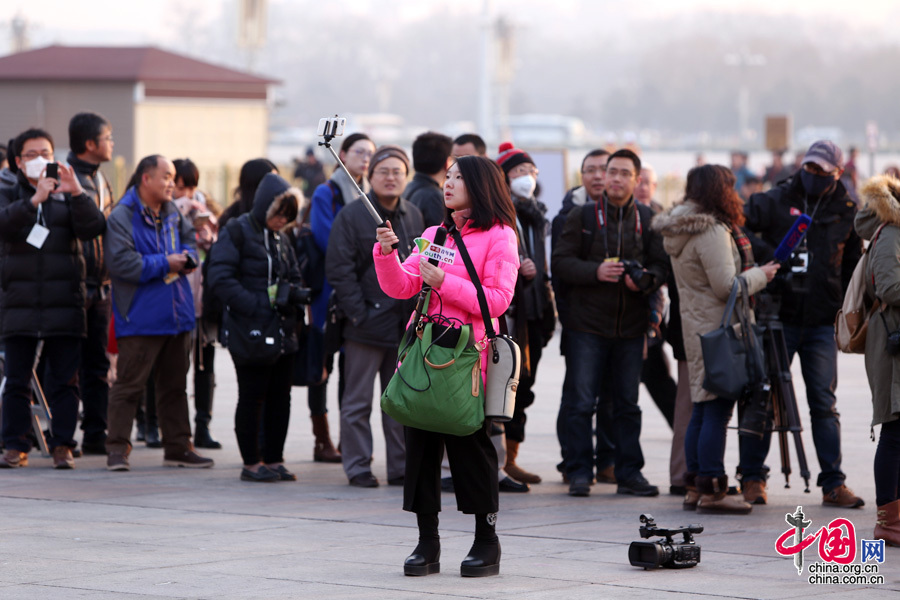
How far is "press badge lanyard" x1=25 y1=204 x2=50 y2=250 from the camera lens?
28.5 feet

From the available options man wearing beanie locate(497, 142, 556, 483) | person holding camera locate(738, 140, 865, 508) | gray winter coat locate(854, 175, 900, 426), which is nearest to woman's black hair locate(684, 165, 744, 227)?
person holding camera locate(738, 140, 865, 508)

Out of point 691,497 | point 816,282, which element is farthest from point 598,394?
point 816,282

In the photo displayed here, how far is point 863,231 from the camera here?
7.05m

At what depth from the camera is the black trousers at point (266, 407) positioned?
8.66 meters

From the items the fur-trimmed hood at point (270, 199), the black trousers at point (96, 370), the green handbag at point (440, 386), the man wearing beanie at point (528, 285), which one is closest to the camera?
the green handbag at point (440, 386)

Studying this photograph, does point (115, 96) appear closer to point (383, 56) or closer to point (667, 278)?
point (667, 278)

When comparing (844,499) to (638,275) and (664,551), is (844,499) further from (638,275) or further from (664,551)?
(664,551)

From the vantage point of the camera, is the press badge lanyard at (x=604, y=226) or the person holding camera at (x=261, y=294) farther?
the person holding camera at (x=261, y=294)

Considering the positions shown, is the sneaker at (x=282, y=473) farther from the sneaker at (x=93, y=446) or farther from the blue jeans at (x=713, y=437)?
the blue jeans at (x=713, y=437)

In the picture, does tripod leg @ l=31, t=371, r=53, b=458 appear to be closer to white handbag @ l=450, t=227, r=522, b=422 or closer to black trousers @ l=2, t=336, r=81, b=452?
black trousers @ l=2, t=336, r=81, b=452

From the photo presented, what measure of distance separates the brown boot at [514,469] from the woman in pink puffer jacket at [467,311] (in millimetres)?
2685

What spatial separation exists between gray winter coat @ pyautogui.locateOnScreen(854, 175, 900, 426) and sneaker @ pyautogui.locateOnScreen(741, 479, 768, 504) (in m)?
1.25

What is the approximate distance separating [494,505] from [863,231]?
2426mm

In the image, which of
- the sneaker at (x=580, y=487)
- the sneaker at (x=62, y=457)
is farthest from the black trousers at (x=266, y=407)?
the sneaker at (x=580, y=487)
